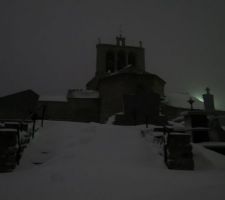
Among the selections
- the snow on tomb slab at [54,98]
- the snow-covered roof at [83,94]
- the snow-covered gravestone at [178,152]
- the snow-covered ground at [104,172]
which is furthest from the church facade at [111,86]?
the snow-covered gravestone at [178,152]

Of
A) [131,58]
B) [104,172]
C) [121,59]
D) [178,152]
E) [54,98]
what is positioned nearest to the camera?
[104,172]

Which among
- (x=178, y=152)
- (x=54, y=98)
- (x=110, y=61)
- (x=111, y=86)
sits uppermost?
(x=110, y=61)

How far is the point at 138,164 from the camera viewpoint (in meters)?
5.31

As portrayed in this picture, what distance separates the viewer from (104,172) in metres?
4.47

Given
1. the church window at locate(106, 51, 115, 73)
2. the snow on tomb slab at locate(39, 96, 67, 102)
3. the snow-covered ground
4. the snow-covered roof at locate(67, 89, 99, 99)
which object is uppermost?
the church window at locate(106, 51, 115, 73)

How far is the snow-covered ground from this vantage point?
332cm

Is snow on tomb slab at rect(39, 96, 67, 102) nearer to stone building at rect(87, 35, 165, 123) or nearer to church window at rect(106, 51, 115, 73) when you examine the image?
stone building at rect(87, 35, 165, 123)

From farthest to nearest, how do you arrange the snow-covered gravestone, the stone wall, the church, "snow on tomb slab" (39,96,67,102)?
"snow on tomb slab" (39,96,67,102) < the stone wall < the church < the snow-covered gravestone

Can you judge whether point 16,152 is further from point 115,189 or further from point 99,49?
point 99,49

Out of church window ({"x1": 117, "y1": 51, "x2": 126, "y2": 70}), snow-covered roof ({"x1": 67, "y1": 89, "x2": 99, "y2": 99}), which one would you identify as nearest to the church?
snow-covered roof ({"x1": 67, "y1": 89, "x2": 99, "y2": 99})

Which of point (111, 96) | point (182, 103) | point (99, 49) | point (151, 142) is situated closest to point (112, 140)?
point (151, 142)

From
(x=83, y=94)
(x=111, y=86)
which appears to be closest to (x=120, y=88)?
(x=111, y=86)

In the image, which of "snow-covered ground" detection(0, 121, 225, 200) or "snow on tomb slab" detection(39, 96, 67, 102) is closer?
"snow-covered ground" detection(0, 121, 225, 200)

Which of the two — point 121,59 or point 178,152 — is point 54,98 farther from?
point 178,152
